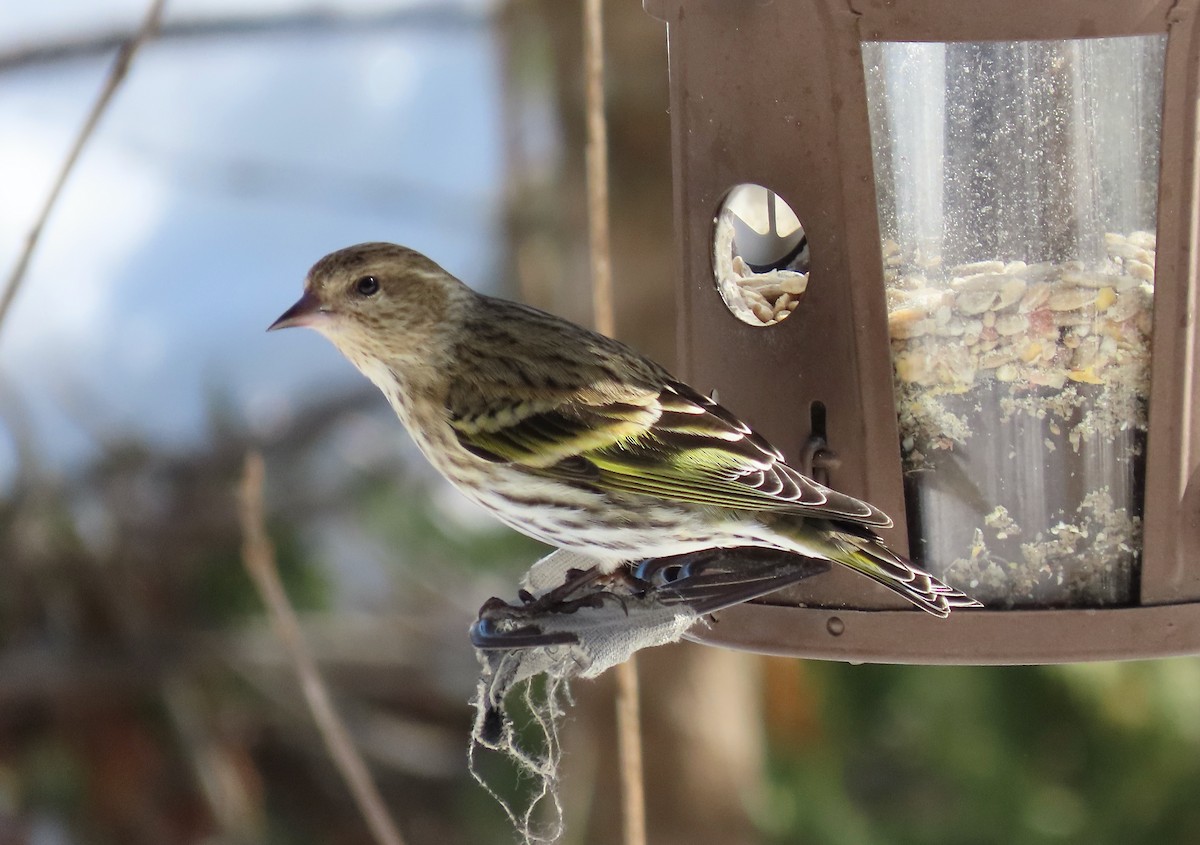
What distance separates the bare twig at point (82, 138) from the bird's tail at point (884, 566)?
1.73 metres

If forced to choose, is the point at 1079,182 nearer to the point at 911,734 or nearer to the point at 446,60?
the point at 911,734

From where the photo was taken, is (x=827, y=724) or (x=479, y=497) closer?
(x=479, y=497)

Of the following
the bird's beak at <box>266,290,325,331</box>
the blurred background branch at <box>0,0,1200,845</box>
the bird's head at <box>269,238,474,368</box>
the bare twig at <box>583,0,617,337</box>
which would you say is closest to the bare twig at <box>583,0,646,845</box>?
the bare twig at <box>583,0,617,337</box>

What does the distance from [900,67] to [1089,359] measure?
787 mm

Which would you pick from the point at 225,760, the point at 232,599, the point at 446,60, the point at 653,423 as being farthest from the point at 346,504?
the point at 653,423

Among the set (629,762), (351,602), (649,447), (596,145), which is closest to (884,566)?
(649,447)

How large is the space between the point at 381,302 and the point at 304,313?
0.87ft

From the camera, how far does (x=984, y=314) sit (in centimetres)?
358

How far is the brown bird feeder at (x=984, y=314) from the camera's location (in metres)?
3.45

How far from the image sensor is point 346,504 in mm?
7992

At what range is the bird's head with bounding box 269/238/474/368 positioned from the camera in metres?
4.00

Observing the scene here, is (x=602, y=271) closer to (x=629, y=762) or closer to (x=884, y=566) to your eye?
(x=884, y=566)

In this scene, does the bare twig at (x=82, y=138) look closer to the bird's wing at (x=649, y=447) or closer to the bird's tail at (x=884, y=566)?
the bird's wing at (x=649, y=447)

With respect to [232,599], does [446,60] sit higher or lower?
higher
